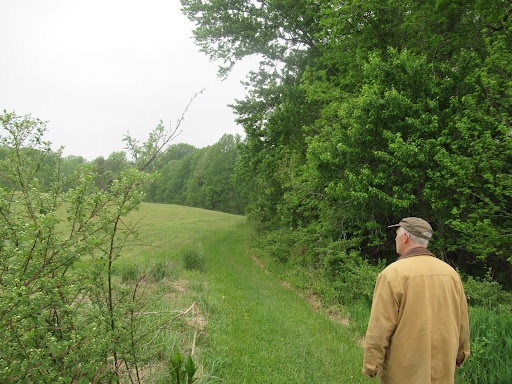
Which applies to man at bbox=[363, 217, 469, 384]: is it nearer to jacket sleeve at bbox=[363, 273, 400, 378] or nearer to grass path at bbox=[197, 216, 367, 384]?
jacket sleeve at bbox=[363, 273, 400, 378]

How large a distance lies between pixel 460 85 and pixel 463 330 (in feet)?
26.6

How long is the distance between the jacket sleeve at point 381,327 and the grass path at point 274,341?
88.3 inches

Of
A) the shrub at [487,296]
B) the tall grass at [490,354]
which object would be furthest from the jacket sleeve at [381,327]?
the shrub at [487,296]

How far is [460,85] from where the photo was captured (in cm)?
815

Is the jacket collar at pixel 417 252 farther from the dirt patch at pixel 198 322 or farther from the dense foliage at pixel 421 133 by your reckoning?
the dense foliage at pixel 421 133

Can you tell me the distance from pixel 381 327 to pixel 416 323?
0.29 m

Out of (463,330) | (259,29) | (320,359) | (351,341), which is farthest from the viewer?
(259,29)

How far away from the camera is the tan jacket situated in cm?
240

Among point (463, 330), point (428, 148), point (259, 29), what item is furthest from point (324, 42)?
point (463, 330)

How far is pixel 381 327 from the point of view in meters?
2.47

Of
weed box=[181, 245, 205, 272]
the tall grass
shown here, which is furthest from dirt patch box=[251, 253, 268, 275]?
the tall grass

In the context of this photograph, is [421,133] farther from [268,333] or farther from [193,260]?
[193,260]

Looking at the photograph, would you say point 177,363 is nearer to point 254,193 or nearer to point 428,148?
point 428,148

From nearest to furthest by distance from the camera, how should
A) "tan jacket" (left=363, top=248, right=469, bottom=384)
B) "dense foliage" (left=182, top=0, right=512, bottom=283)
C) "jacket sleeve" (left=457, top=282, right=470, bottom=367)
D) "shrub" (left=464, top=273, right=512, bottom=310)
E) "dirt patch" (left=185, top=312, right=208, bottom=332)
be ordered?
"tan jacket" (left=363, top=248, right=469, bottom=384)
"jacket sleeve" (left=457, top=282, right=470, bottom=367)
"dirt patch" (left=185, top=312, right=208, bottom=332)
"shrub" (left=464, top=273, right=512, bottom=310)
"dense foliage" (left=182, top=0, right=512, bottom=283)
